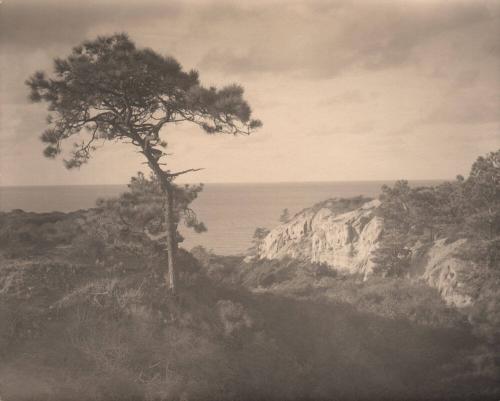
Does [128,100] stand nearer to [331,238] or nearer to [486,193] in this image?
[486,193]

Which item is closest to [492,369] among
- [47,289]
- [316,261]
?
[47,289]

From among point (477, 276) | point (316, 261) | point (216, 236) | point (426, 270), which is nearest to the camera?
point (477, 276)

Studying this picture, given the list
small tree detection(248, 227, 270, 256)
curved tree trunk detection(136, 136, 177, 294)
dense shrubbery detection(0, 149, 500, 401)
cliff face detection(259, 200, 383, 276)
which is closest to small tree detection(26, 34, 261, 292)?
curved tree trunk detection(136, 136, 177, 294)

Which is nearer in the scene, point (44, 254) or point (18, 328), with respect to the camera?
point (18, 328)

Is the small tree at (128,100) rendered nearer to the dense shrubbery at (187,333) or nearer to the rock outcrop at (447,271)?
the dense shrubbery at (187,333)

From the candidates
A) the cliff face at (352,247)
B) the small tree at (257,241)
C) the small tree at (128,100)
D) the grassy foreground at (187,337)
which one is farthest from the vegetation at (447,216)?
the small tree at (257,241)

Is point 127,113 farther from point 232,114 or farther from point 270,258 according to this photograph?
point 270,258

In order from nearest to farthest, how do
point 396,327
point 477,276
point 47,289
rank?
point 47,289 → point 396,327 → point 477,276
